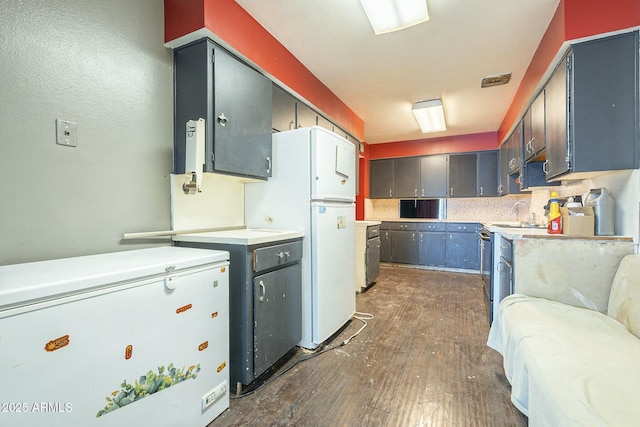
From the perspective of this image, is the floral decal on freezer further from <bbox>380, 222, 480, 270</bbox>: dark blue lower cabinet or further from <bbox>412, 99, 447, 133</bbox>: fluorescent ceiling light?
<bbox>380, 222, 480, 270</bbox>: dark blue lower cabinet

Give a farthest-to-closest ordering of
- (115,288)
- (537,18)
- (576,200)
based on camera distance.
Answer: (576,200)
(537,18)
(115,288)

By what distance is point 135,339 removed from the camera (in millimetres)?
1104

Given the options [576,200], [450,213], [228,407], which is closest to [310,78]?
[576,200]

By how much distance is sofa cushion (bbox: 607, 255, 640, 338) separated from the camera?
143cm

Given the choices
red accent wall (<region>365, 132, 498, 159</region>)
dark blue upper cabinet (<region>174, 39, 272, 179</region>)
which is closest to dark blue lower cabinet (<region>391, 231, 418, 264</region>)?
red accent wall (<region>365, 132, 498, 159</region>)

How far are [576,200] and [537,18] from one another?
4.71ft

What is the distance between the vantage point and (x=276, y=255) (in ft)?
6.13

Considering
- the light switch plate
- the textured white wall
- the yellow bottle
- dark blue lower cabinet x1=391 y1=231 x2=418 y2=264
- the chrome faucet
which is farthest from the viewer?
A: dark blue lower cabinet x1=391 y1=231 x2=418 y2=264

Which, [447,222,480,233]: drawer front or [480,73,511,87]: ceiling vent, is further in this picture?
[447,222,480,233]: drawer front

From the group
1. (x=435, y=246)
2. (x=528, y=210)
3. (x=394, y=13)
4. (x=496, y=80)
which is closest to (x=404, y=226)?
(x=435, y=246)

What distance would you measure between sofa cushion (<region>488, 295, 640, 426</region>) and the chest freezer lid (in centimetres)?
151

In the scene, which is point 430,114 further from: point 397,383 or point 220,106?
point 397,383

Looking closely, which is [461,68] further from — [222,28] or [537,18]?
[222,28]

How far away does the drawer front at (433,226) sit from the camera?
517 cm
